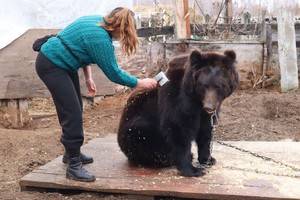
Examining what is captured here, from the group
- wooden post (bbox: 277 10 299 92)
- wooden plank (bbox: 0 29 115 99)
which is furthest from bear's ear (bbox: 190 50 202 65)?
wooden post (bbox: 277 10 299 92)

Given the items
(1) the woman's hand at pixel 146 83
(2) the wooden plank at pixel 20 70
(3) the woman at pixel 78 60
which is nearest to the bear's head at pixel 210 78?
(1) the woman's hand at pixel 146 83

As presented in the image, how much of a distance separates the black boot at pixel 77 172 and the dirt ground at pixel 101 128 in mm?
152

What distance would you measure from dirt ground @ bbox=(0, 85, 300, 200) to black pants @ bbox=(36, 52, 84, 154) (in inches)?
23.8

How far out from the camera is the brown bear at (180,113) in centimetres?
404

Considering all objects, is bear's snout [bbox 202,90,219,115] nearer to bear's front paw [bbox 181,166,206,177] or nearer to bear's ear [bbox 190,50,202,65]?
bear's ear [bbox 190,50,202,65]

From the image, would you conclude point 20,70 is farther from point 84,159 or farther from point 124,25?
point 124,25

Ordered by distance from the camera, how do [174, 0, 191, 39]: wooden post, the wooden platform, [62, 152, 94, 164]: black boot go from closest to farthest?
the wooden platform < [62, 152, 94, 164]: black boot < [174, 0, 191, 39]: wooden post

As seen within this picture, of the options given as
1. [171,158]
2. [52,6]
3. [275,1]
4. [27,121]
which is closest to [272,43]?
[52,6]

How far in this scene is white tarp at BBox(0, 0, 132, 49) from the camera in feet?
25.8

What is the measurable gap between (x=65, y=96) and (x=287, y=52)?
6.10 meters

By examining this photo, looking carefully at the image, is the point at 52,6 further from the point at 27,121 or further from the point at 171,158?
the point at 171,158

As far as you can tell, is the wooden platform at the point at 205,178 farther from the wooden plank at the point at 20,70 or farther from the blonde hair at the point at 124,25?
the wooden plank at the point at 20,70

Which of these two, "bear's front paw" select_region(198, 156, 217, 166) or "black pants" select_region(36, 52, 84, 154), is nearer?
"black pants" select_region(36, 52, 84, 154)

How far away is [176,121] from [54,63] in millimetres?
1251
